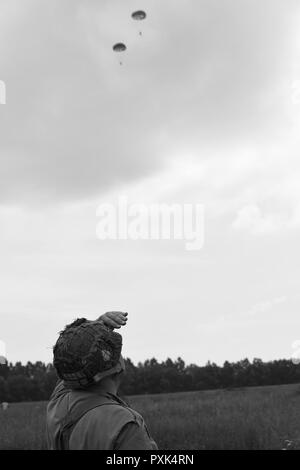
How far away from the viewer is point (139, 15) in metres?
29.2

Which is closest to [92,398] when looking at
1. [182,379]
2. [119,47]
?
[119,47]

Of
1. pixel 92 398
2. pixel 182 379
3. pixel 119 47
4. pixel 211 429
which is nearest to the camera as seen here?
pixel 92 398

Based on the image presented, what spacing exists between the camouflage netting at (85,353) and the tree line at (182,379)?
8965 cm

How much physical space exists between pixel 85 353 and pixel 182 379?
9717cm

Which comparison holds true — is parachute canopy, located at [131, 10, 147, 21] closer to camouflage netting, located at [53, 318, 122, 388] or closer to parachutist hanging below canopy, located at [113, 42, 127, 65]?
parachutist hanging below canopy, located at [113, 42, 127, 65]

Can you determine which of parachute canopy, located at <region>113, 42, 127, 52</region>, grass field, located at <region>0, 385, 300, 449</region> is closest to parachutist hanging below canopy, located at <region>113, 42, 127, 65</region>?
parachute canopy, located at <region>113, 42, 127, 52</region>

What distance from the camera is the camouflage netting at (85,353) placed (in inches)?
123

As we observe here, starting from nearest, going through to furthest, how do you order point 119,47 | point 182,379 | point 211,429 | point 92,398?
point 92,398, point 211,429, point 119,47, point 182,379

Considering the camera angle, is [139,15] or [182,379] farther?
[182,379]

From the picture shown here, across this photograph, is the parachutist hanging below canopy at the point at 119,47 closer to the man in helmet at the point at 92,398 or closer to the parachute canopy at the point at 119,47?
the parachute canopy at the point at 119,47

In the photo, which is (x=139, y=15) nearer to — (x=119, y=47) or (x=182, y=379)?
(x=119, y=47)
